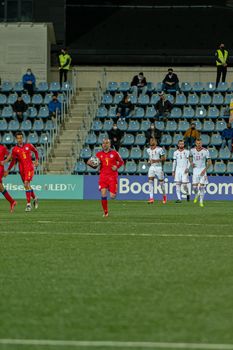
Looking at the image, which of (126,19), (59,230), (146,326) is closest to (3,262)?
(146,326)

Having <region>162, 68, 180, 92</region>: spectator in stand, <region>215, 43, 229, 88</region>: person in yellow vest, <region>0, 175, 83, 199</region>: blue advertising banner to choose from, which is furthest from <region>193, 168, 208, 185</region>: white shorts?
<region>215, 43, 229, 88</region>: person in yellow vest

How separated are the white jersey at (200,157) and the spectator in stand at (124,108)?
720 centimetres

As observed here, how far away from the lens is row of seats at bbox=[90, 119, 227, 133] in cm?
4331

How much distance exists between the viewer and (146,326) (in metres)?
7.69

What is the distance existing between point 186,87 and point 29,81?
21.4 feet

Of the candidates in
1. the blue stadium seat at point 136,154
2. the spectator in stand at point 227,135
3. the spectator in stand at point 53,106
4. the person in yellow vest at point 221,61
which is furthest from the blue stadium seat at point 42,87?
the spectator in stand at point 227,135

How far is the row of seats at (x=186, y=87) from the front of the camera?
147ft

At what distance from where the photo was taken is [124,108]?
144 feet

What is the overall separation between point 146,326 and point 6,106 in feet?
126

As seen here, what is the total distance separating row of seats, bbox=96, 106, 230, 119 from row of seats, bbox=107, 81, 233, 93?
87cm

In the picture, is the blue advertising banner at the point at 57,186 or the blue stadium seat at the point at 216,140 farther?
the blue stadium seat at the point at 216,140

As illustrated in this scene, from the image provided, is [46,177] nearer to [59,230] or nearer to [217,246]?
[59,230]

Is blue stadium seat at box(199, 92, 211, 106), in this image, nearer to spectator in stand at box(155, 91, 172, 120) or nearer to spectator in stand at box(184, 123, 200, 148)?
A: spectator in stand at box(155, 91, 172, 120)

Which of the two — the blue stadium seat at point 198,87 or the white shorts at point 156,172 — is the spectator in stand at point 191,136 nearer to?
the white shorts at point 156,172
